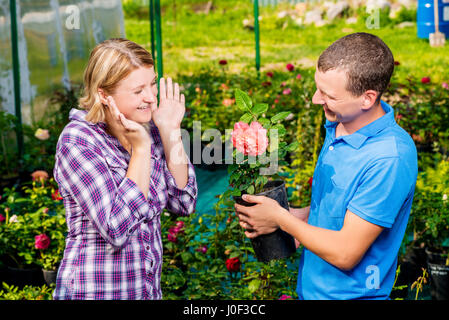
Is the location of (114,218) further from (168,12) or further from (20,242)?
(168,12)

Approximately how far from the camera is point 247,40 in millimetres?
12297

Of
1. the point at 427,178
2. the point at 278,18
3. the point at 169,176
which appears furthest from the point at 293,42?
the point at 169,176

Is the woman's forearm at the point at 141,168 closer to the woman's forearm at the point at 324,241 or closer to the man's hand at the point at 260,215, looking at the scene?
the man's hand at the point at 260,215

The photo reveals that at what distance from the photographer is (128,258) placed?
5.26 feet

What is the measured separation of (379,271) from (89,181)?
0.82 metres

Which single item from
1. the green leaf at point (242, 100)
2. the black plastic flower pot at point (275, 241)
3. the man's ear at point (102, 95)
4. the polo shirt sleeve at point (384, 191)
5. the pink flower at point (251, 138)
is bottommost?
the black plastic flower pot at point (275, 241)

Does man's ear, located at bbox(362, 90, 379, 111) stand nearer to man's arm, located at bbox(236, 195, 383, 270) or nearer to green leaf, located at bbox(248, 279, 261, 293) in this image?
man's arm, located at bbox(236, 195, 383, 270)

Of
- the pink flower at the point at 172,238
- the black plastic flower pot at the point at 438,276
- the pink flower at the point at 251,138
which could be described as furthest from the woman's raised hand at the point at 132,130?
the black plastic flower pot at the point at 438,276

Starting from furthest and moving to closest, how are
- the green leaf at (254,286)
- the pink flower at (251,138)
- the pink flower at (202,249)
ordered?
the pink flower at (202,249) → the green leaf at (254,286) → the pink flower at (251,138)

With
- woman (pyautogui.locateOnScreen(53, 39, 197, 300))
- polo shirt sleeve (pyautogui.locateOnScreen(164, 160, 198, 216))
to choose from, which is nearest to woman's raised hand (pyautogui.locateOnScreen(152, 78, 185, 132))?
woman (pyautogui.locateOnScreen(53, 39, 197, 300))

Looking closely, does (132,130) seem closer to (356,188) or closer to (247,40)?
(356,188)

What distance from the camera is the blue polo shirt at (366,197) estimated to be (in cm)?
138

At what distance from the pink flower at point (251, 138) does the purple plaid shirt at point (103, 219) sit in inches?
11.0

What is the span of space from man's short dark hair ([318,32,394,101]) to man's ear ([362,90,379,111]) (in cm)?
1
